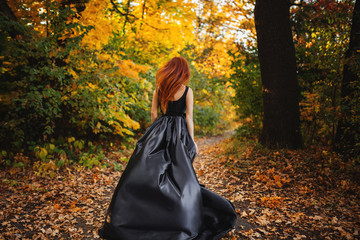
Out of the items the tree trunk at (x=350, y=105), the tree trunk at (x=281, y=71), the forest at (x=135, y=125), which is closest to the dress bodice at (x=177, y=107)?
the forest at (x=135, y=125)

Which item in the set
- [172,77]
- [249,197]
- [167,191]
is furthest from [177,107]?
[249,197]

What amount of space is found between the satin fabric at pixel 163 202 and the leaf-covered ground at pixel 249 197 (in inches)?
19.0

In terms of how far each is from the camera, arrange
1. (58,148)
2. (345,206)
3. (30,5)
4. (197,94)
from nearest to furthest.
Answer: (345,206), (30,5), (58,148), (197,94)

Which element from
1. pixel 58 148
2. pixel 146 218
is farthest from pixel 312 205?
pixel 58 148

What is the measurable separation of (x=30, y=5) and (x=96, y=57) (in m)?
2.18

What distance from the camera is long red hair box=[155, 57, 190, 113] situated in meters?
3.53

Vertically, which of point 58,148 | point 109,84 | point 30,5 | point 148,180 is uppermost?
point 30,5

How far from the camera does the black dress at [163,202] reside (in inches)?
112

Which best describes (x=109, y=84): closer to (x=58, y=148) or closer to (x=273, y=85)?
(x=58, y=148)

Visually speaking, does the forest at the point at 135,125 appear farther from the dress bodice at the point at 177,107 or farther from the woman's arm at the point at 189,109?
the dress bodice at the point at 177,107

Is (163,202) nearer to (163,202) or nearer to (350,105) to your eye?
(163,202)

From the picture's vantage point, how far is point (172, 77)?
11.6ft

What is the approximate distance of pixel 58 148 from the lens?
685 centimetres

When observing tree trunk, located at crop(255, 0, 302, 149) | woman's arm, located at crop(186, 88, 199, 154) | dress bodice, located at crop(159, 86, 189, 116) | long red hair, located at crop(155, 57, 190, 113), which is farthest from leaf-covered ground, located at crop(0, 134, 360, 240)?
long red hair, located at crop(155, 57, 190, 113)
